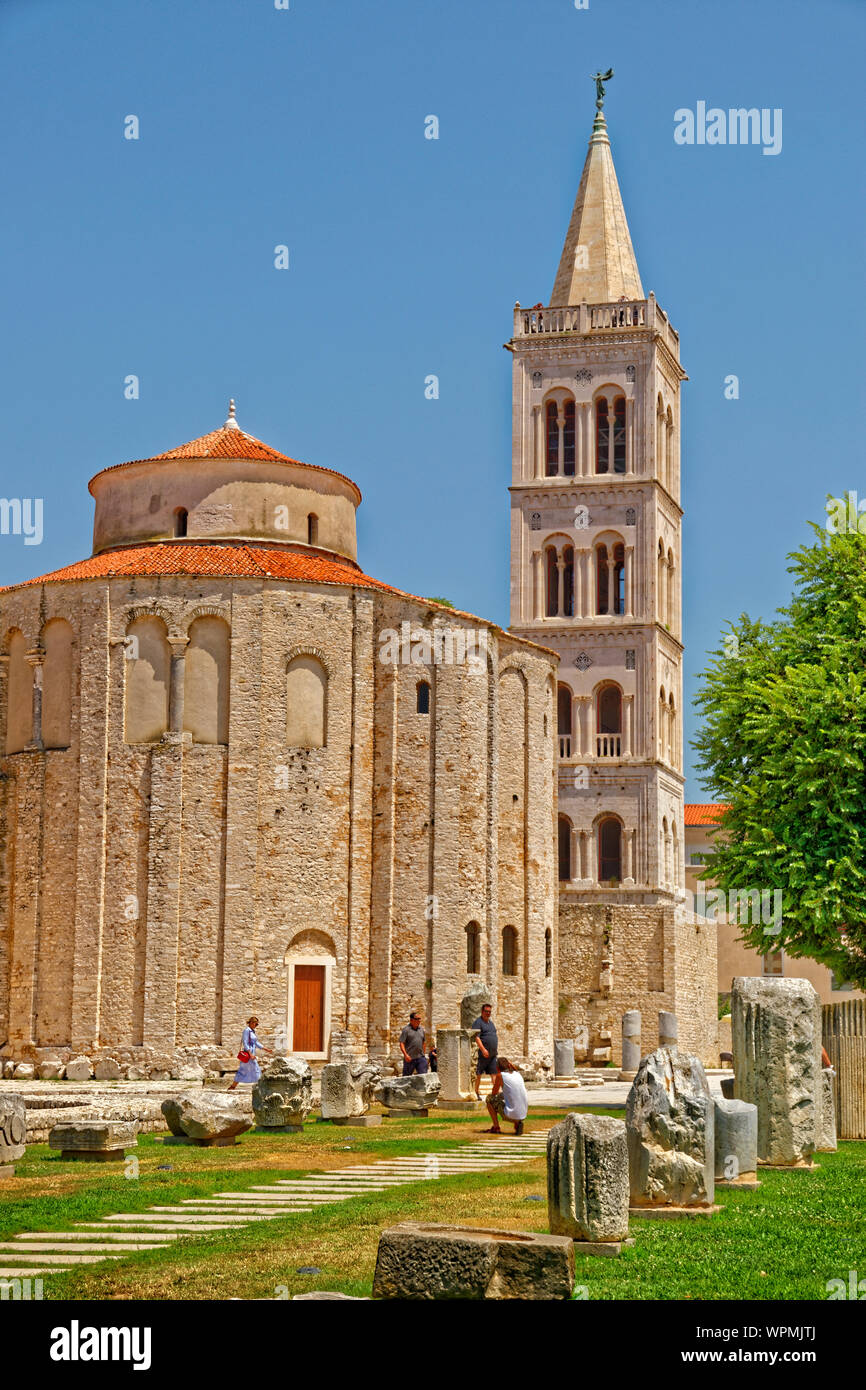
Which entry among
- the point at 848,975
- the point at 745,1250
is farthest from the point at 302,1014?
the point at 745,1250

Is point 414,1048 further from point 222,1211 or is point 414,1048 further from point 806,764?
point 222,1211

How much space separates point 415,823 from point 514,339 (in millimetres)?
32239

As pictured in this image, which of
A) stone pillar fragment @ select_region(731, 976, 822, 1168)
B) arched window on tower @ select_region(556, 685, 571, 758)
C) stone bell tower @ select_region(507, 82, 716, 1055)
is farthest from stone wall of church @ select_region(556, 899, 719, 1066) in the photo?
stone pillar fragment @ select_region(731, 976, 822, 1168)

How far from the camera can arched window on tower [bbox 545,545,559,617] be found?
66938 mm

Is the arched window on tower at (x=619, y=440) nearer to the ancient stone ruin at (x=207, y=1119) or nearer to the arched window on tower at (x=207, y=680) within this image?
the arched window on tower at (x=207, y=680)

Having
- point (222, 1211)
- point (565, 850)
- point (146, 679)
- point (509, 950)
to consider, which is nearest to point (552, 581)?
point (565, 850)

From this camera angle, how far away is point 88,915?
127 feet

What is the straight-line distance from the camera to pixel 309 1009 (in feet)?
128

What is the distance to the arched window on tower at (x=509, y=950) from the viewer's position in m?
43.5

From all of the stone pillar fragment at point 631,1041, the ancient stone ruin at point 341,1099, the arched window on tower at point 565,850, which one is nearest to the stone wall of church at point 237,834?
the stone pillar fragment at point 631,1041

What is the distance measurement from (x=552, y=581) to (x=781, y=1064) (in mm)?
50245

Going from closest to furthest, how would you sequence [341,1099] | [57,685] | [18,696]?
[341,1099] < [57,685] < [18,696]

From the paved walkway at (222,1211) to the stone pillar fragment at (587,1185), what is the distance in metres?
2.47
